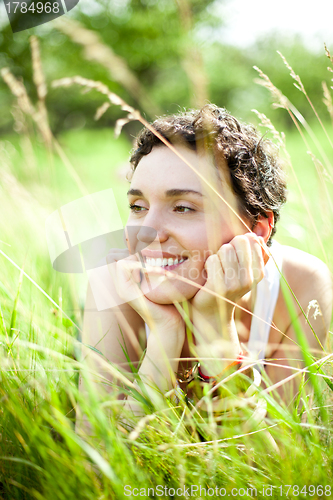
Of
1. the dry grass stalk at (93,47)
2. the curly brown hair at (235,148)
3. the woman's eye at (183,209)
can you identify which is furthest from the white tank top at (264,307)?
the dry grass stalk at (93,47)

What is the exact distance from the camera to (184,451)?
3.00 ft

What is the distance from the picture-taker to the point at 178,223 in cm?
134

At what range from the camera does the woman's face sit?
133 cm

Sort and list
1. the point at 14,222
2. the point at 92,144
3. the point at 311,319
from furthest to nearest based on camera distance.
→ the point at 92,144, the point at 14,222, the point at 311,319

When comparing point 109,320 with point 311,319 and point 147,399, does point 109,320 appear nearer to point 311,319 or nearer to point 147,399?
point 147,399

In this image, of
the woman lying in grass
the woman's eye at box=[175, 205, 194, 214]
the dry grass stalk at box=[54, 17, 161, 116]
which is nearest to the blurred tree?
the woman lying in grass

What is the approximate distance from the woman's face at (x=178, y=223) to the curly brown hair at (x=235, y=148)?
0.12 meters

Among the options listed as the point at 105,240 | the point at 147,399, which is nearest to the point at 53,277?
the point at 105,240

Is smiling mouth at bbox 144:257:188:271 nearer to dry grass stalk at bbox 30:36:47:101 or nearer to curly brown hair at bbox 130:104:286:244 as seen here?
curly brown hair at bbox 130:104:286:244

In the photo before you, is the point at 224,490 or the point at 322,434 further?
the point at 322,434

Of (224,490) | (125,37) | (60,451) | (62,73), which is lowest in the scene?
(224,490)

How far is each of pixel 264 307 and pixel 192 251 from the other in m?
0.63

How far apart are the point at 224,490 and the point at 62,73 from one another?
18896 mm

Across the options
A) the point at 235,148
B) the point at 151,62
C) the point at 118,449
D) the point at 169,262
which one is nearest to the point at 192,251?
the point at 169,262
